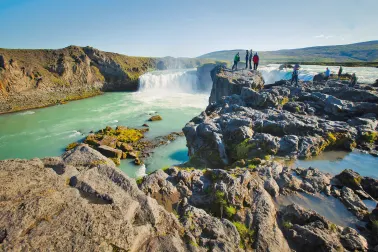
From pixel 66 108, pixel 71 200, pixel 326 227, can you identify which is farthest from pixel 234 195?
pixel 66 108

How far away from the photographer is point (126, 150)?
2544 cm

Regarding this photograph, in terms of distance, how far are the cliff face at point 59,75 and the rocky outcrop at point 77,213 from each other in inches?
2179

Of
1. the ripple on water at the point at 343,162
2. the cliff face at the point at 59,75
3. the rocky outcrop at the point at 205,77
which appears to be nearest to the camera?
the ripple on water at the point at 343,162

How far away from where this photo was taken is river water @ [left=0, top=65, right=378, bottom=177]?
12.5m

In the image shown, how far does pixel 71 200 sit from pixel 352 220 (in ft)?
27.2

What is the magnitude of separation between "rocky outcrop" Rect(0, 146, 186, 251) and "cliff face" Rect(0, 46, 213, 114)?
182 feet

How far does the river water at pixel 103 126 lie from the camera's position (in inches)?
493

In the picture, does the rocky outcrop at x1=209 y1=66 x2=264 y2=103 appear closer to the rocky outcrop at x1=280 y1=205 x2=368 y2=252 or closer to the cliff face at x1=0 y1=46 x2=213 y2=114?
the rocky outcrop at x1=280 y1=205 x2=368 y2=252

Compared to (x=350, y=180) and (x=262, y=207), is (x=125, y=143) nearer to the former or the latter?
(x=262, y=207)

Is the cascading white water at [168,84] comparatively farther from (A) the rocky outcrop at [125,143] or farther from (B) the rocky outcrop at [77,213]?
(B) the rocky outcrop at [77,213]

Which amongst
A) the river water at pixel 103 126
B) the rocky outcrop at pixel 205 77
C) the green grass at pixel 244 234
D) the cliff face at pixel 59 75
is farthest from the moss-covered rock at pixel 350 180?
the rocky outcrop at pixel 205 77

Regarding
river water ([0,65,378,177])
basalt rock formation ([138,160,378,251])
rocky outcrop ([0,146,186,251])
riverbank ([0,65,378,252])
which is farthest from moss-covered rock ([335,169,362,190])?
rocky outcrop ([0,146,186,251])

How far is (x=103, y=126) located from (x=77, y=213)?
112 feet

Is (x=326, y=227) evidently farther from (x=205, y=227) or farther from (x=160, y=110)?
(x=160, y=110)
